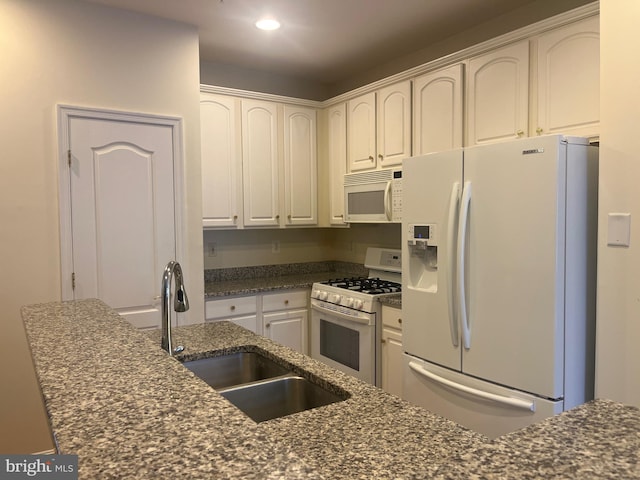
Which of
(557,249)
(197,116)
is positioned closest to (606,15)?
(557,249)

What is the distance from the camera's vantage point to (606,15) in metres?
1.85

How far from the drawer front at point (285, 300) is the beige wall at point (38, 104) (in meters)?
1.45

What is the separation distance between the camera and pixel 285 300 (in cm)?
364

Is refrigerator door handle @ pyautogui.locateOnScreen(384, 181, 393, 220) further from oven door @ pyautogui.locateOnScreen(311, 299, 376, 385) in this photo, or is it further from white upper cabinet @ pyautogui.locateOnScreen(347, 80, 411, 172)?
oven door @ pyautogui.locateOnScreen(311, 299, 376, 385)

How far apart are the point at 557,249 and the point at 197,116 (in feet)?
7.70

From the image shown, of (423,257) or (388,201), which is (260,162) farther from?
(423,257)

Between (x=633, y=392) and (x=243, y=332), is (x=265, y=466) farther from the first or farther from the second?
(x=633, y=392)

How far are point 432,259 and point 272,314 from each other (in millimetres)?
1530

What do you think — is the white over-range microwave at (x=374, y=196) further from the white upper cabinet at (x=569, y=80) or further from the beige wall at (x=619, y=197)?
the beige wall at (x=619, y=197)

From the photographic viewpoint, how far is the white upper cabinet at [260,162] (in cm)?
365

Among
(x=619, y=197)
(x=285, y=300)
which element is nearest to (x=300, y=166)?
(x=285, y=300)

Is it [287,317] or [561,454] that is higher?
[561,454]

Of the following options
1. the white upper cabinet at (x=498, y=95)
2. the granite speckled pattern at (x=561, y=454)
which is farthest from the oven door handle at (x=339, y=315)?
the granite speckled pattern at (x=561, y=454)

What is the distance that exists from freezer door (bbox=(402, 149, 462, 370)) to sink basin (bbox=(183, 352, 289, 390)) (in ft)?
3.46
